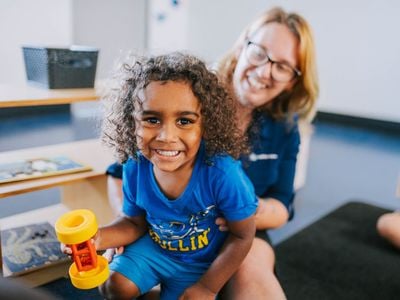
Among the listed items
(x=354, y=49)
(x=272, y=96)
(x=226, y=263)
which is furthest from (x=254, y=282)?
(x=354, y=49)

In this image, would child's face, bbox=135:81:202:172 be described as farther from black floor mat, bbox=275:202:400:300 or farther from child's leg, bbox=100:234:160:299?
black floor mat, bbox=275:202:400:300

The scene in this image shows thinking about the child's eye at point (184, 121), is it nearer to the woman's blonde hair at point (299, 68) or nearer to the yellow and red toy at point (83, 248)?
the yellow and red toy at point (83, 248)

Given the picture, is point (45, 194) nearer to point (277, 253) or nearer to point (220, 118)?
point (277, 253)

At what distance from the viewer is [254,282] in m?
0.91

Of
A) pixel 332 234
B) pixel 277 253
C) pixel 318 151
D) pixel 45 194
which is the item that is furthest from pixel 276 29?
pixel 318 151

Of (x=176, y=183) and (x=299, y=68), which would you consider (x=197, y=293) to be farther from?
(x=299, y=68)

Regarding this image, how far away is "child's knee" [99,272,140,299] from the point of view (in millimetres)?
903

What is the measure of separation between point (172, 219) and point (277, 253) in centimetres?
91

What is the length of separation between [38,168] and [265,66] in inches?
30.4

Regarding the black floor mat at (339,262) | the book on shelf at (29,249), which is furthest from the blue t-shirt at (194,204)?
the black floor mat at (339,262)

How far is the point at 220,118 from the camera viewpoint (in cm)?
89

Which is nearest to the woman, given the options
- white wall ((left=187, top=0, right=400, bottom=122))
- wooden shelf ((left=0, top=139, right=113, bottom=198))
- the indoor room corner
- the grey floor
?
wooden shelf ((left=0, top=139, right=113, bottom=198))

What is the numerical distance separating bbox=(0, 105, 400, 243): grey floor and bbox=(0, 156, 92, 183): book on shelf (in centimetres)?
25

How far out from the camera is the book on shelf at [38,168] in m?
1.20
